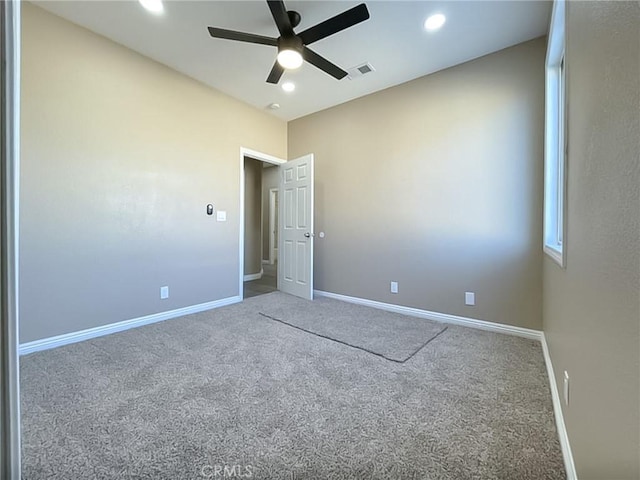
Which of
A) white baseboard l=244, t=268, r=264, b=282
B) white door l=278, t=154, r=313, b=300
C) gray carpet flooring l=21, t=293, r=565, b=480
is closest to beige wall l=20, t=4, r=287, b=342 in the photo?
gray carpet flooring l=21, t=293, r=565, b=480

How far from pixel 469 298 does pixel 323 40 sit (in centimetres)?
291

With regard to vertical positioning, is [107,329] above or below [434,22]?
below

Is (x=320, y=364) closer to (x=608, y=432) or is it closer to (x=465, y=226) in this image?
(x=608, y=432)

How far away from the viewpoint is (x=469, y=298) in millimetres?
2984

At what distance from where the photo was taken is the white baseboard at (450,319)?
267cm

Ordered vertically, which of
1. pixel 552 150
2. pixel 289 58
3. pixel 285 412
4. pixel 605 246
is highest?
pixel 289 58

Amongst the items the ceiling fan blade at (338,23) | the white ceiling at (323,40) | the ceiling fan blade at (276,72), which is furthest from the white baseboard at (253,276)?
the ceiling fan blade at (338,23)

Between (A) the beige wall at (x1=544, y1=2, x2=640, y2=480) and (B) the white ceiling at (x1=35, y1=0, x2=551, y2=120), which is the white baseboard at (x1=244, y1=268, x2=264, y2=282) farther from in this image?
(A) the beige wall at (x1=544, y1=2, x2=640, y2=480)

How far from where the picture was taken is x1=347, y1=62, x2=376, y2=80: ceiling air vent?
304cm

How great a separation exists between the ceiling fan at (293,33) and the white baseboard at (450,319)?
8.85 ft

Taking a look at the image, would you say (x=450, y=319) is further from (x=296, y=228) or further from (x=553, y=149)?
(x=296, y=228)

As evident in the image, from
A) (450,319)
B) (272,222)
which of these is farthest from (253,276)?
(450,319)

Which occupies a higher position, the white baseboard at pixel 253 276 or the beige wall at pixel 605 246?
the beige wall at pixel 605 246

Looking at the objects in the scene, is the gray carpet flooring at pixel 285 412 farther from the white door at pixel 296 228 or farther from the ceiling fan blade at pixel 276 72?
the ceiling fan blade at pixel 276 72
